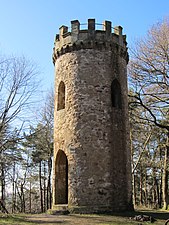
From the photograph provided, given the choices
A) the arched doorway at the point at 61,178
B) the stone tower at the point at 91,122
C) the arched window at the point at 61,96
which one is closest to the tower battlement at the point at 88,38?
the stone tower at the point at 91,122

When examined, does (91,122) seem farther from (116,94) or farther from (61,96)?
(61,96)

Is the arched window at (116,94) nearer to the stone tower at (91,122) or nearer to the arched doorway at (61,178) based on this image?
the stone tower at (91,122)

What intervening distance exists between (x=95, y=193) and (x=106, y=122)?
333 cm

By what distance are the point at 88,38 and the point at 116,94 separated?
3.20 m

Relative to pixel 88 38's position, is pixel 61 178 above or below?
below

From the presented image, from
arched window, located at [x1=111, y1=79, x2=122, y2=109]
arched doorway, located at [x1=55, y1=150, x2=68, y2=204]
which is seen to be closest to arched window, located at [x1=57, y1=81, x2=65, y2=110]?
arched doorway, located at [x1=55, y1=150, x2=68, y2=204]

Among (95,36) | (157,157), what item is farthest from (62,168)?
(157,157)

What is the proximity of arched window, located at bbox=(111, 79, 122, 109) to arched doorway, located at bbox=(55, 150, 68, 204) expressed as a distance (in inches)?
147

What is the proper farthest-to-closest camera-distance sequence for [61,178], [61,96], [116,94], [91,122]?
[61,96], [116,94], [61,178], [91,122]

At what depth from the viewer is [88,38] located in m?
15.6

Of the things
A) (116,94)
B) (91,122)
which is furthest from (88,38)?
(91,122)

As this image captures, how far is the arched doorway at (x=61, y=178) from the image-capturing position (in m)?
15.2

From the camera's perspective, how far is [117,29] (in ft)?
54.8

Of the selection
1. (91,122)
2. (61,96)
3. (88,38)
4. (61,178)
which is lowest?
(61,178)
